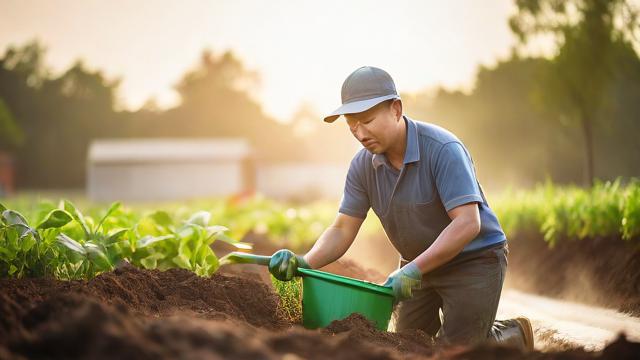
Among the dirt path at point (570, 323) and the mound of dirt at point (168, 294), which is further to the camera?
the dirt path at point (570, 323)

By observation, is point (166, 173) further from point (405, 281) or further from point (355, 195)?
point (405, 281)

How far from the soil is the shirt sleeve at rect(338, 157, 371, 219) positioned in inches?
93.4

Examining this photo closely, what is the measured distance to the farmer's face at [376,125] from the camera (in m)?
3.42

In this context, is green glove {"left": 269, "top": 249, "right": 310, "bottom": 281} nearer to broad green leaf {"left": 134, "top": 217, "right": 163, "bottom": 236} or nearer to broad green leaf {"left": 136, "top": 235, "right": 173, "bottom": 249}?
broad green leaf {"left": 136, "top": 235, "right": 173, "bottom": 249}

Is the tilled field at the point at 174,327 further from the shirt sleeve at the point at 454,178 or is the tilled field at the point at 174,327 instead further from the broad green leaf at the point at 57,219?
the shirt sleeve at the point at 454,178

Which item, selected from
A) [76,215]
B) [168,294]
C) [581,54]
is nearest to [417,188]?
[168,294]

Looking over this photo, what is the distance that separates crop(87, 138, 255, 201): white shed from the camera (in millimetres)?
31377

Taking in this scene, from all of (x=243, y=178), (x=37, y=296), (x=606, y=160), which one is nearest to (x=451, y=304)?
(x=37, y=296)

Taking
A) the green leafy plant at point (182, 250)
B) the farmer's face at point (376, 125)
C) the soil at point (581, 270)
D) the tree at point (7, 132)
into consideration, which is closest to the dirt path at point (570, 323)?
the soil at point (581, 270)

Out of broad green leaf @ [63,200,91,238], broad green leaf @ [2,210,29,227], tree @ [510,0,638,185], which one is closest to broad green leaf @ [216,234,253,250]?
broad green leaf @ [63,200,91,238]

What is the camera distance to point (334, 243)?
3.83 metres

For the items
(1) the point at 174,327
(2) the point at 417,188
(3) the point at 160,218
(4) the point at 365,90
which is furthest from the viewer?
(3) the point at 160,218

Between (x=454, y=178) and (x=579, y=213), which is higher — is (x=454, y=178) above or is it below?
above

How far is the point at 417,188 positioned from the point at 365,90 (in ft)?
2.10
